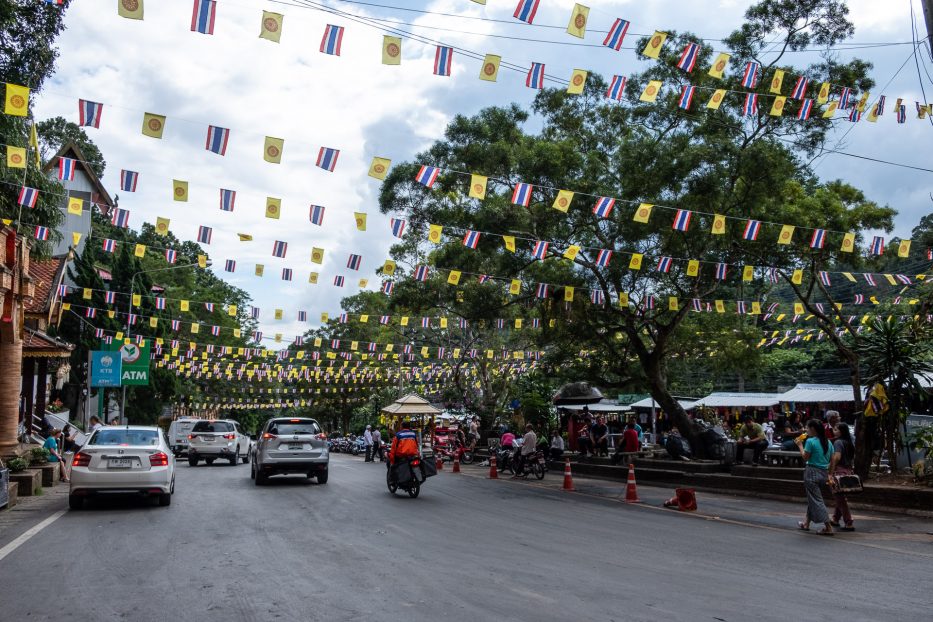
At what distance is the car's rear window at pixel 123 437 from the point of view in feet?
49.2

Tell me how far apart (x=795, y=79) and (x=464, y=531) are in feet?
53.2

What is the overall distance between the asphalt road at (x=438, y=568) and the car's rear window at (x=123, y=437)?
1.22m

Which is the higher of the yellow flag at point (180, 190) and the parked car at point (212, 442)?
the yellow flag at point (180, 190)

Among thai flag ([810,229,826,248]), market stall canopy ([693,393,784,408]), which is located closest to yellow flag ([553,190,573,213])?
thai flag ([810,229,826,248])

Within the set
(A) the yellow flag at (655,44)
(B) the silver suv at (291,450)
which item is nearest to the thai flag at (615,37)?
(A) the yellow flag at (655,44)

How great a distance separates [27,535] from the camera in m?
11.5

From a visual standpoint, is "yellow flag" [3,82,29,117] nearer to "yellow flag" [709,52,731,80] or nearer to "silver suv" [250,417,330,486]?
"silver suv" [250,417,330,486]

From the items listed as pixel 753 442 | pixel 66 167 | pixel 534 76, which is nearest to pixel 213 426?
pixel 66 167

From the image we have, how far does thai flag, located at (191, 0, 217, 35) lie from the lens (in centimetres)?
1129

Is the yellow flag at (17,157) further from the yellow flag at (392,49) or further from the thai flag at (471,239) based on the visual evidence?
the thai flag at (471,239)

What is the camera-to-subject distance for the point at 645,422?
50.8 meters

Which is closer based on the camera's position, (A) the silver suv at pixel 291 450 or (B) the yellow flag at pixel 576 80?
(B) the yellow flag at pixel 576 80

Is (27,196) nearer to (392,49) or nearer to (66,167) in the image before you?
(66,167)

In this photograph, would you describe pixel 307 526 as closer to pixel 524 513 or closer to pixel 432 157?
pixel 524 513
